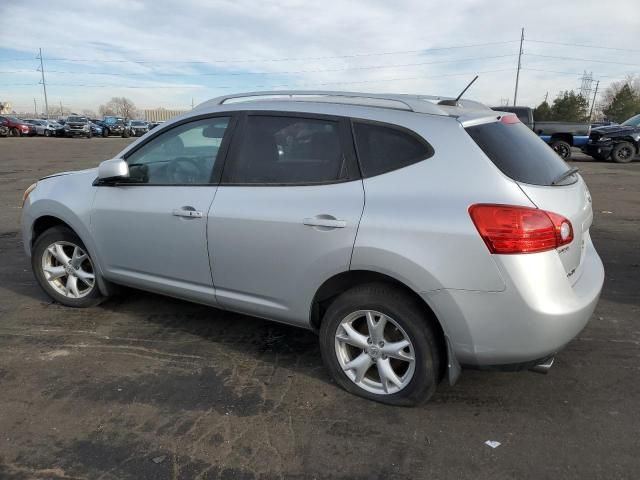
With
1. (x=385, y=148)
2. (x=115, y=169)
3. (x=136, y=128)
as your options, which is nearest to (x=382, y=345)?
(x=385, y=148)

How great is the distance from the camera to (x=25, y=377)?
134 inches

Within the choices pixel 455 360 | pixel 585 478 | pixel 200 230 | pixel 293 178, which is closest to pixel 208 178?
pixel 200 230

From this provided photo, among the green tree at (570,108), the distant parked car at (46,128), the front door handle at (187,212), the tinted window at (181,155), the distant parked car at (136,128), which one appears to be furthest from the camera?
the green tree at (570,108)

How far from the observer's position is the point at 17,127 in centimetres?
4100

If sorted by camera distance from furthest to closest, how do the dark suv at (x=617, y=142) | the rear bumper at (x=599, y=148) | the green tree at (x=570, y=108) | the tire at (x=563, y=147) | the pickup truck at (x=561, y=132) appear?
the green tree at (x=570, y=108)
the tire at (x=563, y=147)
the pickup truck at (x=561, y=132)
the rear bumper at (x=599, y=148)
the dark suv at (x=617, y=142)

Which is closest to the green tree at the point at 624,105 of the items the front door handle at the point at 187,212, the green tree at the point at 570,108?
the green tree at the point at 570,108

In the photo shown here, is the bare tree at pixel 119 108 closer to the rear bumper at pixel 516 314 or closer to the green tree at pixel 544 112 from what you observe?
the green tree at pixel 544 112

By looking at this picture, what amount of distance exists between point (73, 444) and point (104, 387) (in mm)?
576

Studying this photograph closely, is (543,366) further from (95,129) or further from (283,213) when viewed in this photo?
(95,129)

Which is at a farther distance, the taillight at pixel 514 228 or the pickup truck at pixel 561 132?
the pickup truck at pixel 561 132

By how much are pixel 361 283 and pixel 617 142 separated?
1914 centimetres

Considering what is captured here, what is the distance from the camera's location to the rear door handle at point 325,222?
2.91m

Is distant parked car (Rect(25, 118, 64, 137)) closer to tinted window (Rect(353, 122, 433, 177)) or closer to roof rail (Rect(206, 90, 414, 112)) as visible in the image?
roof rail (Rect(206, 90, 414, 112))

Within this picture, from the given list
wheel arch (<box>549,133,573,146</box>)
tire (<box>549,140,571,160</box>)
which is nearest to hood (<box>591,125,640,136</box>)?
wheel arch (<box>549,133,573,146</box>)
